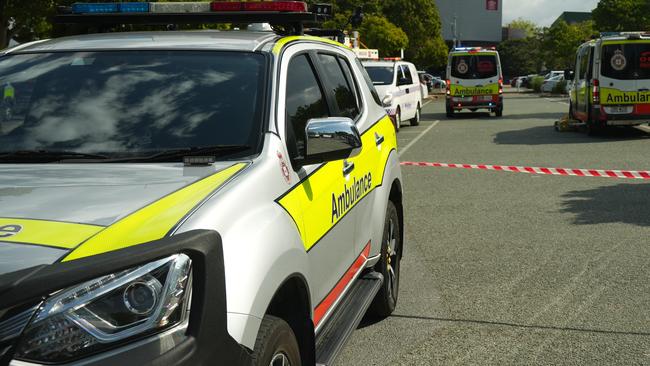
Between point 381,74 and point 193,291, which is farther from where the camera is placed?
point 381,74

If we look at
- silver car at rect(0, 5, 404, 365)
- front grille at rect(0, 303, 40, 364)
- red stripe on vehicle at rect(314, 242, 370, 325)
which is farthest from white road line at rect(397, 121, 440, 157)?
front grille at rect(0, 303, 40, 364)

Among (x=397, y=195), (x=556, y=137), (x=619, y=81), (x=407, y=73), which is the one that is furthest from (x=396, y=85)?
(x=397, y=195)

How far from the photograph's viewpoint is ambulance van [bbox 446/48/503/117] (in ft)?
100

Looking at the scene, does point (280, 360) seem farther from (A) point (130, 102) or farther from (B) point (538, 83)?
(B) point (538, 83)

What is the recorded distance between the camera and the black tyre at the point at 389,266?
5297mm

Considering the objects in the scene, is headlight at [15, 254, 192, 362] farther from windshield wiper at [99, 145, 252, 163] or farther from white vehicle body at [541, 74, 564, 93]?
white vehicle body at [541, 74, 564, 93]

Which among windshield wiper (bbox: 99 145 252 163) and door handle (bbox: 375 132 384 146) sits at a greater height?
windshield wiper (bbox: 99 145 252 163)

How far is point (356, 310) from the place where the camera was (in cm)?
427

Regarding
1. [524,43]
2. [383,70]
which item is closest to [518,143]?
[383,70]

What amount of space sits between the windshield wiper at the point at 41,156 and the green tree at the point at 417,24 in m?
70.1

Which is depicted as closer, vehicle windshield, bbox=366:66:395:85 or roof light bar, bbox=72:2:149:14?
roof light bar, bbox=72:2:149:14

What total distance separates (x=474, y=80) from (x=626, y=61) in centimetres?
1056

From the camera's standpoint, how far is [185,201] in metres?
2.69

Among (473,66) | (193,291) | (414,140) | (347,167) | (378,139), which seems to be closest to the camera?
(193,291)
